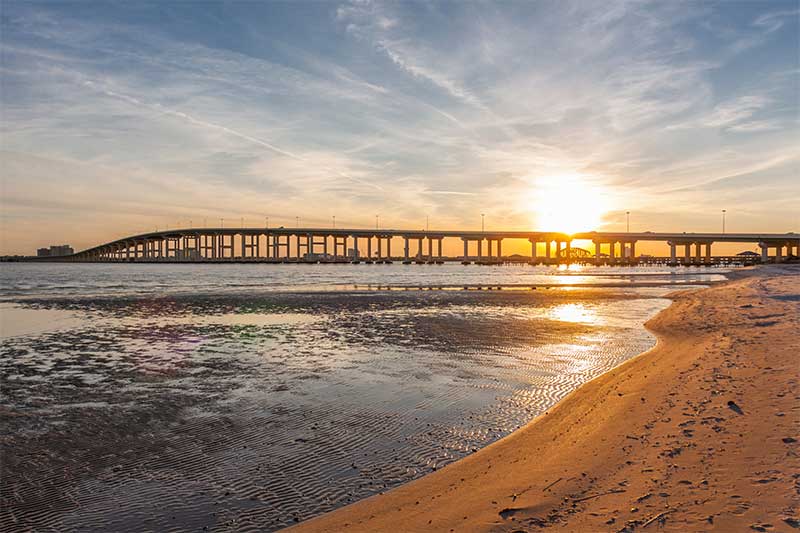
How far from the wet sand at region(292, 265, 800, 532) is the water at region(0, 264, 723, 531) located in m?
0.61

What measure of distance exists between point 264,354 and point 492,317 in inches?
539

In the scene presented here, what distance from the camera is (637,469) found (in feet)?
19.4

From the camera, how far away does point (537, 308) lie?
103ft

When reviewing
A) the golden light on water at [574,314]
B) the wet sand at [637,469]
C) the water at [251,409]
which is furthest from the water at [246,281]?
the wet sand at [637,469]

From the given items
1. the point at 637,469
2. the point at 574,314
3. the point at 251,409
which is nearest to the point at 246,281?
the point at 574,314

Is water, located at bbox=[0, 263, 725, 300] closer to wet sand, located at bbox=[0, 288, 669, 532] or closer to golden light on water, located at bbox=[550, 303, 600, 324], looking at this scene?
golden light on water, located at bbox=[550, 303, 600, 324]

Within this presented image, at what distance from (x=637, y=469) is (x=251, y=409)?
685 centimetres

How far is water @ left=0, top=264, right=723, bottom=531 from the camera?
6117mm

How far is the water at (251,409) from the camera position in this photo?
241 inches

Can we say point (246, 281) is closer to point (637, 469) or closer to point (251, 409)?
point (251, 409)

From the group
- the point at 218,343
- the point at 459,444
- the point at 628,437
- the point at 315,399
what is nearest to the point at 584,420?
the point at 628,437

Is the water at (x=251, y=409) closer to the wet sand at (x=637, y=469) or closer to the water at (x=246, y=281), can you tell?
the wet sand at (x=637, y=469)

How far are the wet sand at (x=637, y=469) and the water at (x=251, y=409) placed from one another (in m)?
0.61

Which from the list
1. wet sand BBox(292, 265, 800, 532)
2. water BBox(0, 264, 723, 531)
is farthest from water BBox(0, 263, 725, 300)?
wet sand BBox(292, 265, 800, 532)
